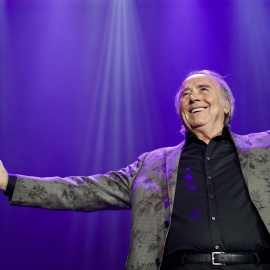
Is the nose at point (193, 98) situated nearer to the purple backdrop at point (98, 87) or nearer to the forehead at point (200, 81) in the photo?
the forehead at point (200, 81)

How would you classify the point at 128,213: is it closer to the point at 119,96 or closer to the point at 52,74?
the point at 119,96

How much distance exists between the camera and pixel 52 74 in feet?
9.99

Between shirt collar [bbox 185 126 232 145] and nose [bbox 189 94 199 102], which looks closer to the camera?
shirt collar [bbox 185 126 232 145]

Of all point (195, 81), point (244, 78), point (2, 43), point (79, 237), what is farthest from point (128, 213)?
point (2, 43)

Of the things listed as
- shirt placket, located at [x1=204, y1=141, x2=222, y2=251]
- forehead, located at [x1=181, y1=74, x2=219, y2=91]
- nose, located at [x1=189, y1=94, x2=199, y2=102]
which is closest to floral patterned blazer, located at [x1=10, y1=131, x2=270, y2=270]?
shirt placket, located at [x1=204, y1=141, x2=222, y2=251]

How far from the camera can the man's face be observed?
6.70ft

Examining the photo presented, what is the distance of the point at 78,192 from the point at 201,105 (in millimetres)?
763

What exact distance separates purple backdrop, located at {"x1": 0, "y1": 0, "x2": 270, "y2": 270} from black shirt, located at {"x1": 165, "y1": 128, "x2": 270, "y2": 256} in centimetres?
104

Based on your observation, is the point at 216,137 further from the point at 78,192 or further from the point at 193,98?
the point at 78,192

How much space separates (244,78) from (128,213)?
128 centimetres

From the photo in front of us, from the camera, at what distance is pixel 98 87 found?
3.02 metres

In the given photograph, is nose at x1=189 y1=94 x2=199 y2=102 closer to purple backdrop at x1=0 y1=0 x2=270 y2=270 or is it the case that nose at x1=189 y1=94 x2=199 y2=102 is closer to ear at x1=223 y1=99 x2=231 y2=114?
ear at x1=223 y1=99 x2=231 y2=114

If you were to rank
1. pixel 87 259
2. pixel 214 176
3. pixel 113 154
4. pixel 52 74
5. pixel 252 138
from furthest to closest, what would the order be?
pixel 52 74 → pixel 113 154 → pixel 87 259 → pixel 252 138 → pixel 214 176

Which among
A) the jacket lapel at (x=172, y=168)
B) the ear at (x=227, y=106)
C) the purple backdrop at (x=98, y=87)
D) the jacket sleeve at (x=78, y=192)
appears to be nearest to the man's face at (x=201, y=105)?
the ear at (x=227, y=106)
